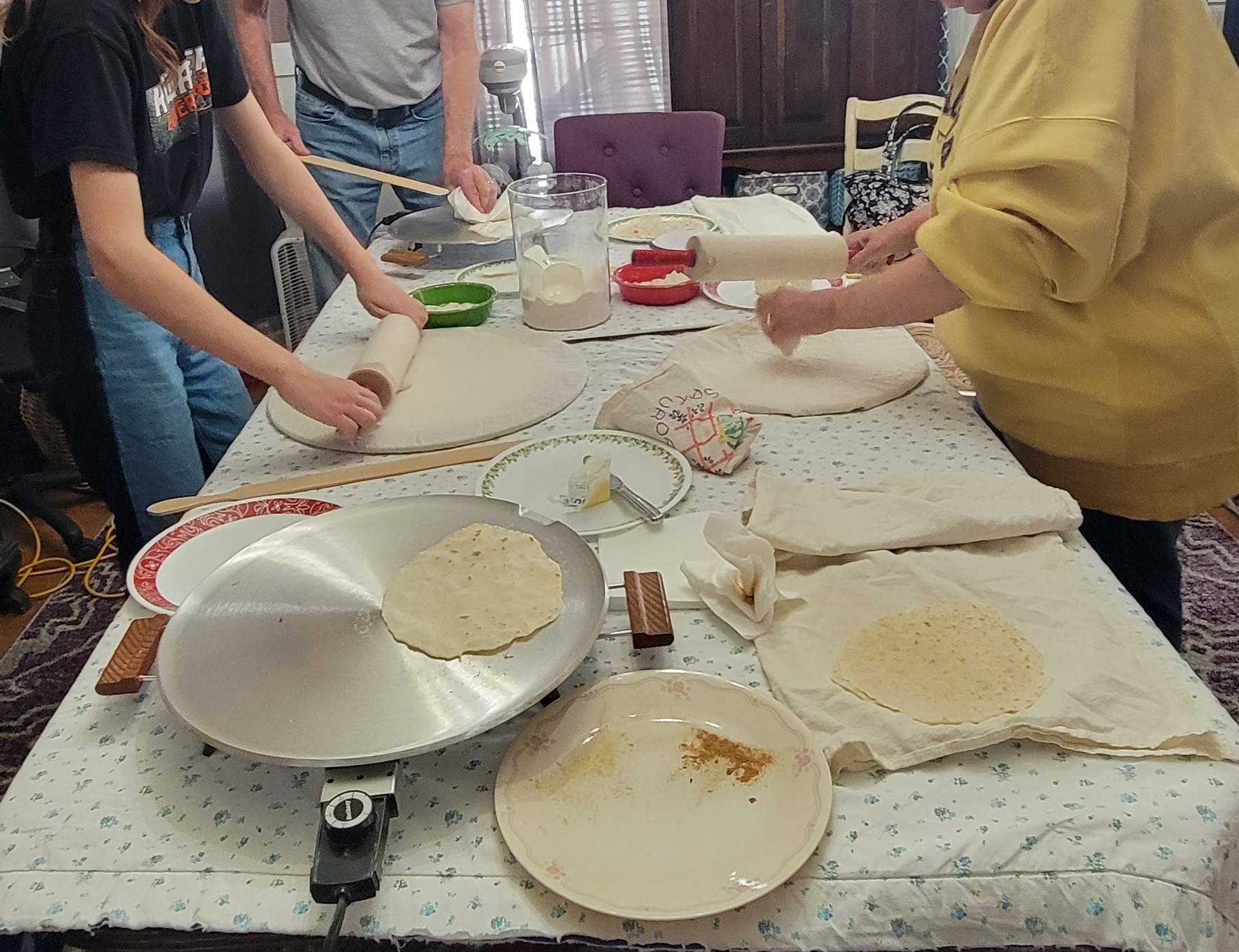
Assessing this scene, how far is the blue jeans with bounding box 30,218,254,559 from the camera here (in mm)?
1372

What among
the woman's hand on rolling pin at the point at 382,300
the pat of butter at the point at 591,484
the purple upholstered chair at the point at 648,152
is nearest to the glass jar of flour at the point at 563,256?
the woman's hand on rolling pin at the point at 382,300

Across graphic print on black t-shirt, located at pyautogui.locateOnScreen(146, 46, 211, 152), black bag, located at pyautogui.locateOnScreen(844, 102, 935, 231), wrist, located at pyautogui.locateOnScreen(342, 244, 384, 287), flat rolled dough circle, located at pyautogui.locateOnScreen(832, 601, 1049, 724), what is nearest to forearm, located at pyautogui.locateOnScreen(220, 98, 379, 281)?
wrist, located at pyautogui.locateOnScreen(342, 244, 384, 287)

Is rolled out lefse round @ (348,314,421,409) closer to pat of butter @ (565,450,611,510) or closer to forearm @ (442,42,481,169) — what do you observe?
pat of butter @ (565,450,611,510)

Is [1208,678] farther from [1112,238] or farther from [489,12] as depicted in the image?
[489,12]

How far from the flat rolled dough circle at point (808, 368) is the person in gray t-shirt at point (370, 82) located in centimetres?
126

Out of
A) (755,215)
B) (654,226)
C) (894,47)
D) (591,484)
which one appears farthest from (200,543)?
(894,47)

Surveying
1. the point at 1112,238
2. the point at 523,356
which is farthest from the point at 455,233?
the point at 1112,238

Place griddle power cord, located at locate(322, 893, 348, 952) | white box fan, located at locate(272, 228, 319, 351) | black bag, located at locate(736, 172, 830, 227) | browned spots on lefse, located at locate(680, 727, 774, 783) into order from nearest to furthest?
griddle power cord, located at locate(322, 893, 348, 952) < browned spots on lefse, located at locate(680, 727, 774, 783) < white box fan, located at locate(272, 228, 319, 351) < black bag, located at locate(736, 172, 830, 227)

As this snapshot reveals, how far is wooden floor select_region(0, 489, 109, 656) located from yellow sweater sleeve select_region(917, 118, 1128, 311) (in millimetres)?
2365

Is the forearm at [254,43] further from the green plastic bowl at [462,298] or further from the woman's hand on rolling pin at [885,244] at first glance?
the woman's hand on rolling pin at [885,244]

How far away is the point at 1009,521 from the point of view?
3.05 ft

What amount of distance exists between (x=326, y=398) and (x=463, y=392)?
0.22 metres

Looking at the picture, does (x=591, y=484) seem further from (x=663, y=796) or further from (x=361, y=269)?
(x=361, y=269)

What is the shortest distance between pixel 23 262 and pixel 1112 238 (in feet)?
9.07
